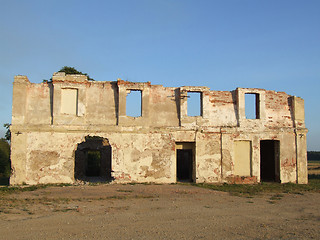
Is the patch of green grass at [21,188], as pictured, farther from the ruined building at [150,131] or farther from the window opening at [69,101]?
the window opening at [69,101]

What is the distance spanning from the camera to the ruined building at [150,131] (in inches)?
589

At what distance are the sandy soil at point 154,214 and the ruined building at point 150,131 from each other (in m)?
2.17

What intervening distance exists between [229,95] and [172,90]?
3.30 meters

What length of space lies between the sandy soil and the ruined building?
7.11 feet

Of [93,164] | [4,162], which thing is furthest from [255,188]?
[4,162]

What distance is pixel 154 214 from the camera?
8688mm

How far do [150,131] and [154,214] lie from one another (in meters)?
7.35

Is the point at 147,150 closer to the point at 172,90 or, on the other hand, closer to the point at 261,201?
the point at 172,90

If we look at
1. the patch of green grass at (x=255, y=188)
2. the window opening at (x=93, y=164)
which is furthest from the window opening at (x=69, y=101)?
the window opening at (x=93, y=164)

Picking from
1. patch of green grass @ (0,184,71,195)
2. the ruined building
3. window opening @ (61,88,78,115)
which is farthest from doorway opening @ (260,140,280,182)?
patch of green grass @ (0,184,71,195)

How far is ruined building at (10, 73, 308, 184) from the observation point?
15.0 meters

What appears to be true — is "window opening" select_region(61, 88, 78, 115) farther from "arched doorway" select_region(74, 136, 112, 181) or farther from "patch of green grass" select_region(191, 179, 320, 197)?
"patch of green grass" select_region(191, 179, 320, 197)

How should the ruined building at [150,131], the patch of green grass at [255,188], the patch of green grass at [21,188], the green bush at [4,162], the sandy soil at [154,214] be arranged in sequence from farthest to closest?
the green bush at [4,162] < the ruined building at [150,131] < the patch of green grass at [255,188] < the patch of green grass at [21,188] < the sandy soil at [154,214]

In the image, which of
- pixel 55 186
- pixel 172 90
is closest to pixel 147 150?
pixel 172 90
